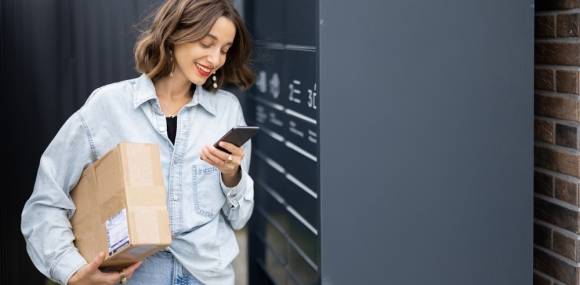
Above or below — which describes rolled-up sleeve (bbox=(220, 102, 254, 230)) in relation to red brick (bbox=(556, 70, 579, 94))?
below

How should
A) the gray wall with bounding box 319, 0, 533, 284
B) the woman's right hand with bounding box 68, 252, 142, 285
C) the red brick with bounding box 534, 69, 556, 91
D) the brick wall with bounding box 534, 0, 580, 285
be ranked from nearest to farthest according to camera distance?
the woman's right hand with bounding box 68, 252, 142, 285, the gray wall with bounding box 319, 0, 533, 284, the brick wall with bounding box 534, 0, 580, 285, the red brick with bounding box 534, 69, 556, 91

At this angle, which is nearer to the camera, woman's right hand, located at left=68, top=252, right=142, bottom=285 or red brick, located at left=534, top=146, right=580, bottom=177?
woman's right hand, located at left=68, top=252, right=142, bottom=285

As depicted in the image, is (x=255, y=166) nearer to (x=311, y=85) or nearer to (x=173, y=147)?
(x=311, y=85)

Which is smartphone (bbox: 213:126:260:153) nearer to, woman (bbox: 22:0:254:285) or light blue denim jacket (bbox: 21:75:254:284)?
woman (bbox: 22:0:254:285)

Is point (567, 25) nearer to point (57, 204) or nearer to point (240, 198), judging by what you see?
point (240, 198)

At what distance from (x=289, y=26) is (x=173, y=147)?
989mm

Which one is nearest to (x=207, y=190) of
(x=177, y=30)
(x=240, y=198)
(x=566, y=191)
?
(x=240, y=198)

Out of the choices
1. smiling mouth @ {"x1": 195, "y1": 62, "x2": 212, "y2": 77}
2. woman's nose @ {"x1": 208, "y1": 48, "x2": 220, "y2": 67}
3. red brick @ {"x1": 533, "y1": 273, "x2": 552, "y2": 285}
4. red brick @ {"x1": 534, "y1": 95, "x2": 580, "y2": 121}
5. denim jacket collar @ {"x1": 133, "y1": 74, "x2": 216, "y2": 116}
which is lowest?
red brick @ {"x1": 533, "y1": 273, "x2": 552, "y2": 285}

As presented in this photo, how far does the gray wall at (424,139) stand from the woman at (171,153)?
1.07 feet

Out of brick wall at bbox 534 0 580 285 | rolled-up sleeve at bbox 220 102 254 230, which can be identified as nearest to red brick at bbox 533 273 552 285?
brick wall at bbox 534 0 580 285

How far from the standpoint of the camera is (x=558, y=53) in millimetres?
3227

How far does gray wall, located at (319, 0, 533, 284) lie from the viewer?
304 cm

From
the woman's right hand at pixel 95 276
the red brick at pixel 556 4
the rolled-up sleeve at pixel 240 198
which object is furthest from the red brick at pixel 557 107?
the woman's right hand at pixel 95 276

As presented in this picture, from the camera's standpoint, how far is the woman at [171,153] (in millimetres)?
2793
